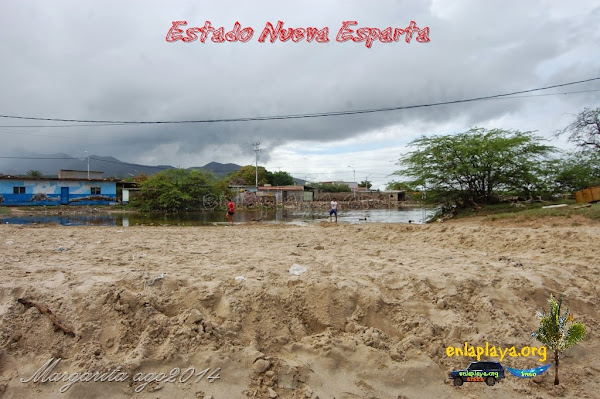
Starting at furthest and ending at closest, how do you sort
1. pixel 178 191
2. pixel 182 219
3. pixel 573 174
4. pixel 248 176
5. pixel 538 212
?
pixel 248 176 < pixel 178 191 < pixel 182 219 < pixel 573 174 < pixel 538 212

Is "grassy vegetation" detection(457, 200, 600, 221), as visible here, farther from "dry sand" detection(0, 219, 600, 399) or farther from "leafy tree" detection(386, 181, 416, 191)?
"dry sand" detection(0, 219, 600, 399)

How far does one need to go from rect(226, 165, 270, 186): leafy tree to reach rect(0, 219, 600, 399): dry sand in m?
62.4

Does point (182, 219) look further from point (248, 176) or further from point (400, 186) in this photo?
point (248, 176)

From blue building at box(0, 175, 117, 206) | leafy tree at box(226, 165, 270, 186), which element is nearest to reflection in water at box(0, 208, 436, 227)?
blue building at box(0, 175, 117, 206)

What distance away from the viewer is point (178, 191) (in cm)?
4012

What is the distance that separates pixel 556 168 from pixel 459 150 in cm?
511

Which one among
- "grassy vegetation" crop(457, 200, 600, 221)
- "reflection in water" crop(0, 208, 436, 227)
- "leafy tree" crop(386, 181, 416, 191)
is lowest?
"reflection in water" crop(0, 208, 436, 227)

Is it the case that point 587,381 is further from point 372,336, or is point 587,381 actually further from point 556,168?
point 556,168

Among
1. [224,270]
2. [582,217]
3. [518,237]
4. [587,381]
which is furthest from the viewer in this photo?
[582,217]

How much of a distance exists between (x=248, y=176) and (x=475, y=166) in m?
57.1

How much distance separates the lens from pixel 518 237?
8859 mm

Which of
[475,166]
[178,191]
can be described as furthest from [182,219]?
[475,166]

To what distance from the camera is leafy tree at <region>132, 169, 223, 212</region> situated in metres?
39.5

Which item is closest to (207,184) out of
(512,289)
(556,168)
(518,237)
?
(556,168)
